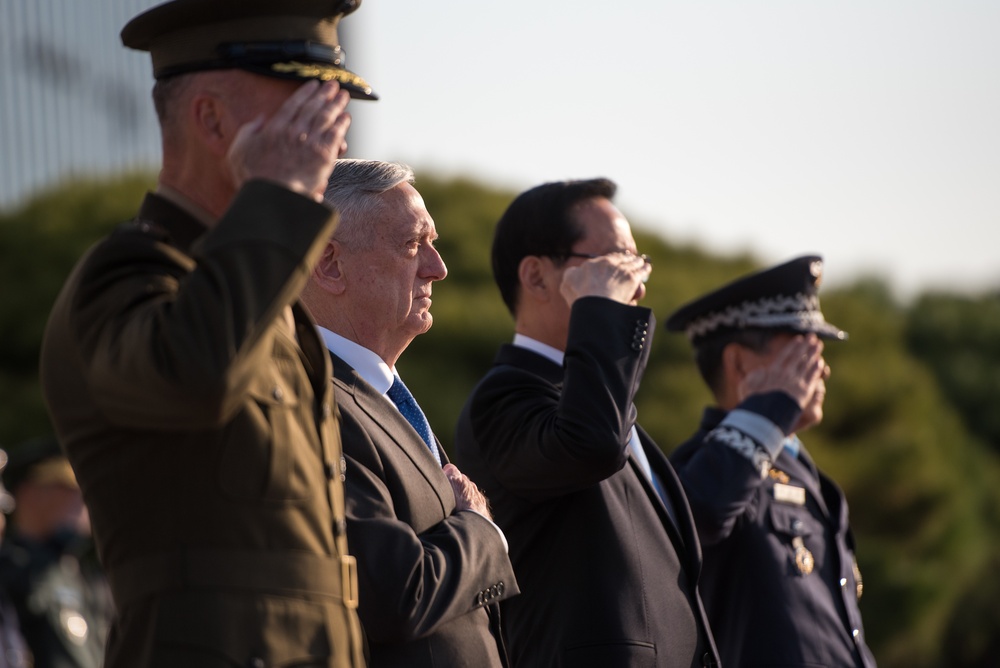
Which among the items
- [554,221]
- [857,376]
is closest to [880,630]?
[857,376]

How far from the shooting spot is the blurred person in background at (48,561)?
7992 mm

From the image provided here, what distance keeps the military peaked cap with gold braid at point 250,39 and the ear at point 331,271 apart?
84 centimetres

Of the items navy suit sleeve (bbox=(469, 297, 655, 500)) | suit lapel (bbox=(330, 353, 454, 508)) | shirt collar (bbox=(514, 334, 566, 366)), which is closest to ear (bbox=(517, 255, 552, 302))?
shirt collar (bbox=(514, 334, 566, 366))

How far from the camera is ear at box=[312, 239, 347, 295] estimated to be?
3.21 meters

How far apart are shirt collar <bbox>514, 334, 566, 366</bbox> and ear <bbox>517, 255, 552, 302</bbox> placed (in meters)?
0.12

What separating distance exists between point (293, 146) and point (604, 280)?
1.56 metres

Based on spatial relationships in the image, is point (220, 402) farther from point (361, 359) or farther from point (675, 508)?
point (675, 508)

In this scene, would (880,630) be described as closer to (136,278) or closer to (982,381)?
(982,381)

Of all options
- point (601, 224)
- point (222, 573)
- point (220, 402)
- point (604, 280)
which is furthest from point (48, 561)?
point (220, 402)

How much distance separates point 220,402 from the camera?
197 cm

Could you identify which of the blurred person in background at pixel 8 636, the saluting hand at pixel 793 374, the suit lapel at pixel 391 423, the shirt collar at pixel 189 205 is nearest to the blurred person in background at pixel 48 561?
the blurred person in background at pixel 8 636

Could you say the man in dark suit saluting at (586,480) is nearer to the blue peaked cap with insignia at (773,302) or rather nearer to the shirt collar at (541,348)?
the shirt collar at (541,348)

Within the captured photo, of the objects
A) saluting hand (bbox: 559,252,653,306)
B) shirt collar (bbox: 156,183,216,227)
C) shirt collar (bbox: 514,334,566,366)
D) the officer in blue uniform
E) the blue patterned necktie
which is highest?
shirt collar (bbox: 156,183,216,227)

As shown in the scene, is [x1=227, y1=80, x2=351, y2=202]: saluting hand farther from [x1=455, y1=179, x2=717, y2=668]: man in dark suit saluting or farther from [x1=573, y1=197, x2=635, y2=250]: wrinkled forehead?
[x1=573, y1=197, x2=635, y2=250]: wrinkled forehead
